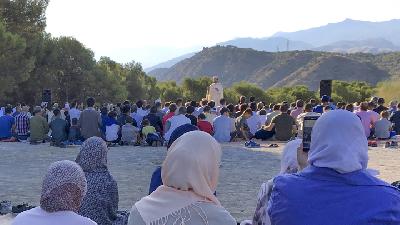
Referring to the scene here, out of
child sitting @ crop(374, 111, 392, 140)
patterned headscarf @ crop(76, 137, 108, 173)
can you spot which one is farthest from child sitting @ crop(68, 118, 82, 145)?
patterned headscarf @ crop(76, 137, 108, 173)

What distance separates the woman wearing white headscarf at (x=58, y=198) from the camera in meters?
3.65

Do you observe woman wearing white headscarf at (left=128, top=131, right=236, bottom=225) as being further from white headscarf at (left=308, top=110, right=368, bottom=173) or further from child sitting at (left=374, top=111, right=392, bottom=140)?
child sitting at (left=374, top=111, right=392, bottom=140)

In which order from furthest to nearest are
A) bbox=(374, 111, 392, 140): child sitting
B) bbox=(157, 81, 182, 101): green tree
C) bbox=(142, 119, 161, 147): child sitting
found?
bbox=(157, 81, 182, 101): green tree, bbox=(374, 111, 392, 140): child sitting, bbox=(142, 119, 161, 147): child sitting

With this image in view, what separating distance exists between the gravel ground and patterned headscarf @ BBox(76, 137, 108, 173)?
3230mm

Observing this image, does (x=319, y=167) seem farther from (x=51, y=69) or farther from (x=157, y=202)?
(x=51, y=69)

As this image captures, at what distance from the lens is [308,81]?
3248 inches

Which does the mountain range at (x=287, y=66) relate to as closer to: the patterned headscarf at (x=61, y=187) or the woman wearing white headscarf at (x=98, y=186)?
the woman wearing white headscarf at (x=98, y=186)

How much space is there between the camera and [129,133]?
57.9 ft

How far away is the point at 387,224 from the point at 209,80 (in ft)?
150

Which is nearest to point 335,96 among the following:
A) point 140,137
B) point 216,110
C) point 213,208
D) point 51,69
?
point 51,69

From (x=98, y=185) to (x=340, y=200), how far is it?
3251 mm

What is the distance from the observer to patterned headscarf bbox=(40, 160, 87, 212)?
3.65 metres

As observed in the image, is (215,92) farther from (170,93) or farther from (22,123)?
(170,93)

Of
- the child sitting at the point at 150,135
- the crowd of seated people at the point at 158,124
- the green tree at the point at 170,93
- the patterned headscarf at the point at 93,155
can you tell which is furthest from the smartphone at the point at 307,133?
the green tree at the point at 170,93
